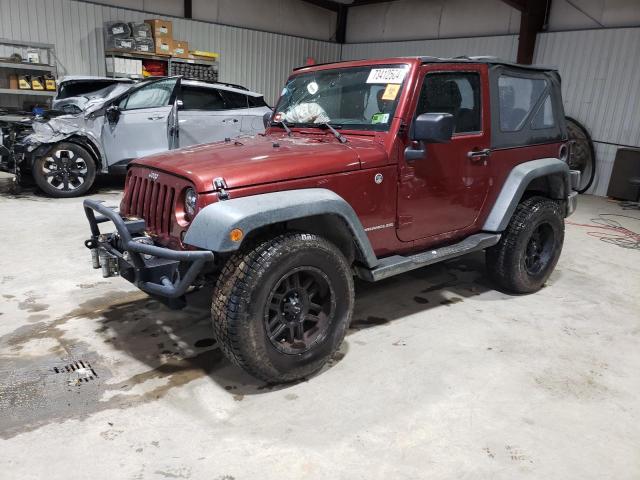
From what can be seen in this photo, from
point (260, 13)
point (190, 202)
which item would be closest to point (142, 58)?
point (260, 13)

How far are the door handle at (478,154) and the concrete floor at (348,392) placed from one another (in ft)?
3.63

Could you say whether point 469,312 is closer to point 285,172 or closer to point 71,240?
point 285,172

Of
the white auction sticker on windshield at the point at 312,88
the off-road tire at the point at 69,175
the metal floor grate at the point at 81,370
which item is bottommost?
the metal floor grate at the point at 81,370

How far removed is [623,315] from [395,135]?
2301 mm

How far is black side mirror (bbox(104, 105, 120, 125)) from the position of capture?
6.63 metres

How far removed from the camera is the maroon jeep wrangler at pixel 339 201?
2375 mm

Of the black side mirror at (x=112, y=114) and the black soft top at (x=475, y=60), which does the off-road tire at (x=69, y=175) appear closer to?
the black side mirror at (x=112, y=114)

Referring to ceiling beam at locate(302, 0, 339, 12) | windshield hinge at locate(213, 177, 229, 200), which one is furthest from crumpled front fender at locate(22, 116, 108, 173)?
ceiling beam at locate(302, 0, 339, 12)

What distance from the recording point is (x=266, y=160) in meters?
2.60

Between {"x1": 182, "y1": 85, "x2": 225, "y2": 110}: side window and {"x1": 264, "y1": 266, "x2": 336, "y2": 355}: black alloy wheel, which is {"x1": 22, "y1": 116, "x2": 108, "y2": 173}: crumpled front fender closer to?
{"x1": 182, "y1": 85, "x2": 225, "y2": 110}: side window

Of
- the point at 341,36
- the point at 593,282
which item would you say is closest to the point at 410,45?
the point at 341,36

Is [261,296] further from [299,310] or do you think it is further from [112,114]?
[112,114]

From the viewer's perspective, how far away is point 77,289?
3789 millimetres

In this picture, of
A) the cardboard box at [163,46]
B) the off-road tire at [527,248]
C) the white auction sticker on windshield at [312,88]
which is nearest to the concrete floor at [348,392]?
the off-road tire at [527,248]
